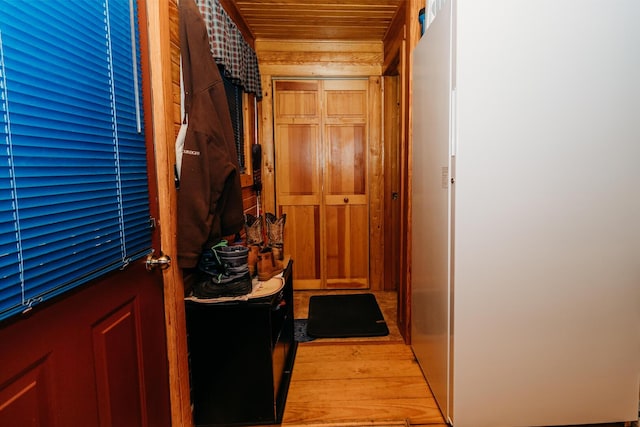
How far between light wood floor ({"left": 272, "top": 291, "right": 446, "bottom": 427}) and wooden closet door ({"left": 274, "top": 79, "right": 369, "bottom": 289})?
3.89ft

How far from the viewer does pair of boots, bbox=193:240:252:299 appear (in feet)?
5.50

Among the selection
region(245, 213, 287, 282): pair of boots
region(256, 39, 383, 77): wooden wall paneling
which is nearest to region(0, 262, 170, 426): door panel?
region(245, 213, 287, 282): pair of boots

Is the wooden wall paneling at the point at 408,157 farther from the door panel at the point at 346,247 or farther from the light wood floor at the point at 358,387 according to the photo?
the door panel at the point at 346,247

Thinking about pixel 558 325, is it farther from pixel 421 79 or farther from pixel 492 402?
pixel 421 79

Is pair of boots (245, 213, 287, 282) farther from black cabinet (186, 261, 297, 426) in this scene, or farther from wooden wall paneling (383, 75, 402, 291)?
wooden wall paneling (383, 75, 402, 291)

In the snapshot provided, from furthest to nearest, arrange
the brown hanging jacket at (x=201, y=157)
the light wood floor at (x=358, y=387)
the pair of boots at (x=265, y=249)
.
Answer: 1. the pair of boots at (x=265, y=249)
2. the light wood floor at (x=358, y=387)
3. the brown hanging jacket at (x=201, y=157)

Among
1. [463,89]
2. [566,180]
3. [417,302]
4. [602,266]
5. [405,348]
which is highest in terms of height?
[463,89]

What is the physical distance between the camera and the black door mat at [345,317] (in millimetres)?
2779

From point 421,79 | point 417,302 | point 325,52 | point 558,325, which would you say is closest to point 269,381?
point 417,302

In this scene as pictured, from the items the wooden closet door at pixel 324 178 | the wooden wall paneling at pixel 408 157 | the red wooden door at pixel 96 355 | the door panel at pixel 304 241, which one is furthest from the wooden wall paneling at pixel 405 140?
the red wooden door at pixel 96 355

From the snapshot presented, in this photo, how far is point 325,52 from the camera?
354 centimetres

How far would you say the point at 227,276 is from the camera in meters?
1.71

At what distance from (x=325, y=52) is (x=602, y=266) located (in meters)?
2.88

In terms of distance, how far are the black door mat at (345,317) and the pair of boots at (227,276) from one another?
4.04 ft
